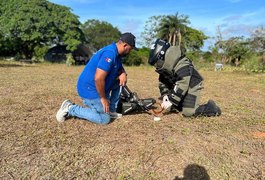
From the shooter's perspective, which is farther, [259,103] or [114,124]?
[259,103]

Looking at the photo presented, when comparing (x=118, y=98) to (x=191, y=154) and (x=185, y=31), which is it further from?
(x=185, y=31)

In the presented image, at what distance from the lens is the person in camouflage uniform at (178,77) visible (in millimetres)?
5297

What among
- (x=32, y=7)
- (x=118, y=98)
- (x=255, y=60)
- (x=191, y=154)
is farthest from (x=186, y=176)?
(x=32, y=7)

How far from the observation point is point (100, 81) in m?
4.56

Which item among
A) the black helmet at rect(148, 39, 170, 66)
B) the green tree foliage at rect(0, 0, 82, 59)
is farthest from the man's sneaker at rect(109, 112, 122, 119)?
the green tree foliage at rect(0, 0, 82, 59)

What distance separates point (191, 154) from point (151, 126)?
1.22 meters

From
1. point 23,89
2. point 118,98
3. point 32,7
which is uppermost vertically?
point 32,7

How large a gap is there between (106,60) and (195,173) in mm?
1961

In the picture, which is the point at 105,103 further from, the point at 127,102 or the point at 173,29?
the point at 173,29

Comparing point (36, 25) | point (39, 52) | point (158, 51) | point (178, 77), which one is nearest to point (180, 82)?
point (178, 77)

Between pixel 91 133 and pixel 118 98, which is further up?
pixel 118 98

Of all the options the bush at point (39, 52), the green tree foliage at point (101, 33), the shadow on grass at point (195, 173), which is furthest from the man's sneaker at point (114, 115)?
the green tree foliage at point (101, 33)

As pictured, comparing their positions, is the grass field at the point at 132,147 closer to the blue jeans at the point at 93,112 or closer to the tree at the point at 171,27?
the blue jeans at the point at 93,112

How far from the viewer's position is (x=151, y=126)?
16.3ft
